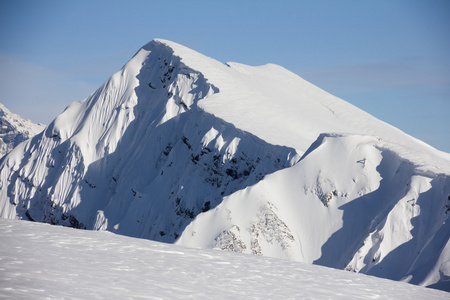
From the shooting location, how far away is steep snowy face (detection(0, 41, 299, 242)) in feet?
261

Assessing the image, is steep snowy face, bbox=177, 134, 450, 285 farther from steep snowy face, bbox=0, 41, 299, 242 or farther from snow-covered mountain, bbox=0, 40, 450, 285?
steep snowy face, bbox=0, 41, 299, 242

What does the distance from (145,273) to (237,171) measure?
61622mm

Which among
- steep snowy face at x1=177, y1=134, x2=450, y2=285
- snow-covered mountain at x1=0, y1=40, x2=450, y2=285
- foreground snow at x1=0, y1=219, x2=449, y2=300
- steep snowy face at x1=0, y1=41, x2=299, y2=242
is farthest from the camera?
steep snowy face at x1=0, y1=41, x2=299, y2=242

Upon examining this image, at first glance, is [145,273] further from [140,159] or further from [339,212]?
[140,159]

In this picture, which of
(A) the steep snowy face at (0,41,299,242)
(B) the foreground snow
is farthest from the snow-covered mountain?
(B) the foreground snow

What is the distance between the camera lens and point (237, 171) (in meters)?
78.4

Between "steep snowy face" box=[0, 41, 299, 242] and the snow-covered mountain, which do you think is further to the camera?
"steep snowy face" box=[0, 41, 299, 242]

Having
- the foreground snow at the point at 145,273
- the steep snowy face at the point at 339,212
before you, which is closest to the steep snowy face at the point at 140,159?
the steep snowy face at the point at 339,212

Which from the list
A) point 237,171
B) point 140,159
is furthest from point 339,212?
point 140,159

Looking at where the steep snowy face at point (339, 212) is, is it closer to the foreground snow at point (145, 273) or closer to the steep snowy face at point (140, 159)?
the steep snowy face at point (140, 159)

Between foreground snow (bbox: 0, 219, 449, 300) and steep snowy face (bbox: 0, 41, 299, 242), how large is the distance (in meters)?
47.9

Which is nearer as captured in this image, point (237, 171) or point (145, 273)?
point (145, 273)

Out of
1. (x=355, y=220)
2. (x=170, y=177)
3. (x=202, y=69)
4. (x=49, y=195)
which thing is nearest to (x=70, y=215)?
(x=49, y=195)

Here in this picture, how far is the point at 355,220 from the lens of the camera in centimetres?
5984
